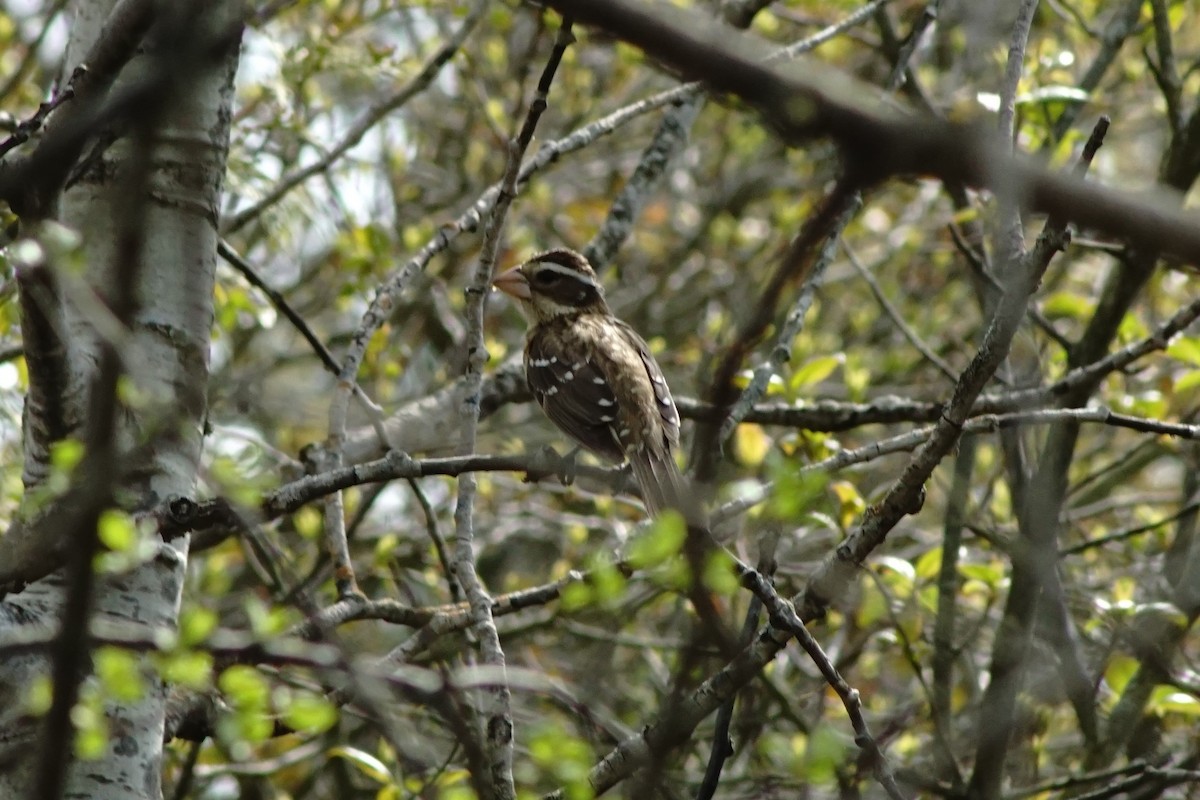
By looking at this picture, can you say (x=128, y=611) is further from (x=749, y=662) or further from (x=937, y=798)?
(x=937, y=798)

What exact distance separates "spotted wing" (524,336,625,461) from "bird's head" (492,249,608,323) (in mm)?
676

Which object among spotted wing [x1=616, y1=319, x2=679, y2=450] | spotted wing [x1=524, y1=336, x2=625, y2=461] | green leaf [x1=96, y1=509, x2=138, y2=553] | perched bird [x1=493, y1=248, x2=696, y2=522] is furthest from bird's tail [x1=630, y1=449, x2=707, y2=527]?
green leaf [x1=96, y1=509, x2=138, y2=553]

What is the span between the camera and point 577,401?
19.9 feet

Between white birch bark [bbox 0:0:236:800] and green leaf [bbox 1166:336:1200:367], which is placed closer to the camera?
white birch bark [bbox 0:0:236:800]

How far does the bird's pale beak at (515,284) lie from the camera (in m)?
6.95

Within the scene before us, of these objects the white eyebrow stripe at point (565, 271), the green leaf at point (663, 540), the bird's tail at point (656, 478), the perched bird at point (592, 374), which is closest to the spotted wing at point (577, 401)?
the perched bird at point (592, 374)

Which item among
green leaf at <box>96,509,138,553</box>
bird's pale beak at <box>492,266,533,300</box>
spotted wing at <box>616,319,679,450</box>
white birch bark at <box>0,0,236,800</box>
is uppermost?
bird's pale beak at <box>492,266,533,300</box>

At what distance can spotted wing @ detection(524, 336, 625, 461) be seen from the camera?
5977 mm

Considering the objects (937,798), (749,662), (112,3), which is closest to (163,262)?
(112,3)

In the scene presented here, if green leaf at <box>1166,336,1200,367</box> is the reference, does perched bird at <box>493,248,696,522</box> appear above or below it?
above

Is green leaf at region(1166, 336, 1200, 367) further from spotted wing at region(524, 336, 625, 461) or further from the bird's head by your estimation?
the bird's head

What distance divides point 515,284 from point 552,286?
0.21 metres

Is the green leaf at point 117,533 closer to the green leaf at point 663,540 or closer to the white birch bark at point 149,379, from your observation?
the white birch bark at point 149,379

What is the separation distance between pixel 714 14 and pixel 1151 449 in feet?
10.8
